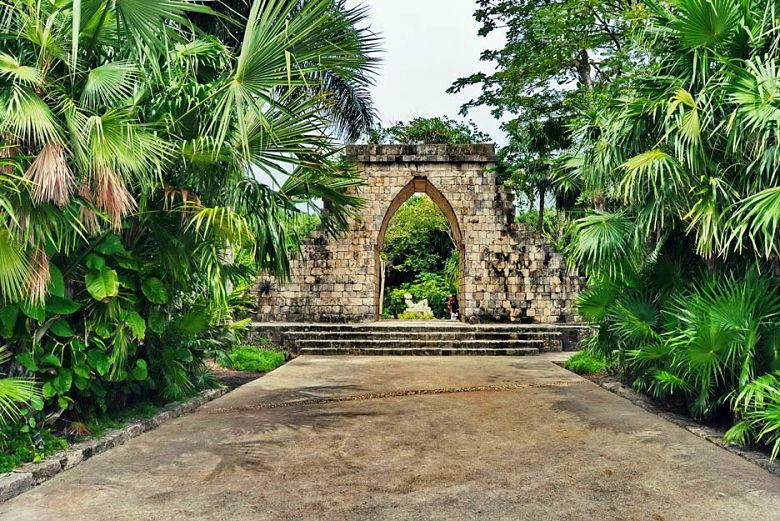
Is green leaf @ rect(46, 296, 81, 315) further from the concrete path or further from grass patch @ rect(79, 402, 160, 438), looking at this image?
the concrete path

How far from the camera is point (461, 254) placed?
1364 cm

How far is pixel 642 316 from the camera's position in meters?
5.04

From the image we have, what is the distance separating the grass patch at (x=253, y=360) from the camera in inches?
321

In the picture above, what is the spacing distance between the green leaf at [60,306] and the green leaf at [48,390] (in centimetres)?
47

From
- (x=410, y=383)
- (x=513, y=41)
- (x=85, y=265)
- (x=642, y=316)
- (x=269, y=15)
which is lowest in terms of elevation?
(x=410, y=383)

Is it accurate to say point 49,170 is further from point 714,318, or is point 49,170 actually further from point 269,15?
point 714,318

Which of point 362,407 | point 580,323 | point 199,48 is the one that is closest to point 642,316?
point 362,407

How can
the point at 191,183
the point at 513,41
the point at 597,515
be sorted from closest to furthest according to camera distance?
the point at 597,515 → the point at 191,183 → the point at 513,41

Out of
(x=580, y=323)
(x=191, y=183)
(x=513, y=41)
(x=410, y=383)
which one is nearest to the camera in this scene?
(x=191, y=183)

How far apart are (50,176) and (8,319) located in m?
0.92

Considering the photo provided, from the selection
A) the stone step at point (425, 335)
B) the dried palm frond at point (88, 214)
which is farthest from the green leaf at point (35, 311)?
the stone step at point (425, 335)

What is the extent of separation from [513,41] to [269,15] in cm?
990

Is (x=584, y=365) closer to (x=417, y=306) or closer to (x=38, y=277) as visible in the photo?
(x=38, y=277)

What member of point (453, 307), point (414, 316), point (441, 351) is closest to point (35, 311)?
point (441, 351)
